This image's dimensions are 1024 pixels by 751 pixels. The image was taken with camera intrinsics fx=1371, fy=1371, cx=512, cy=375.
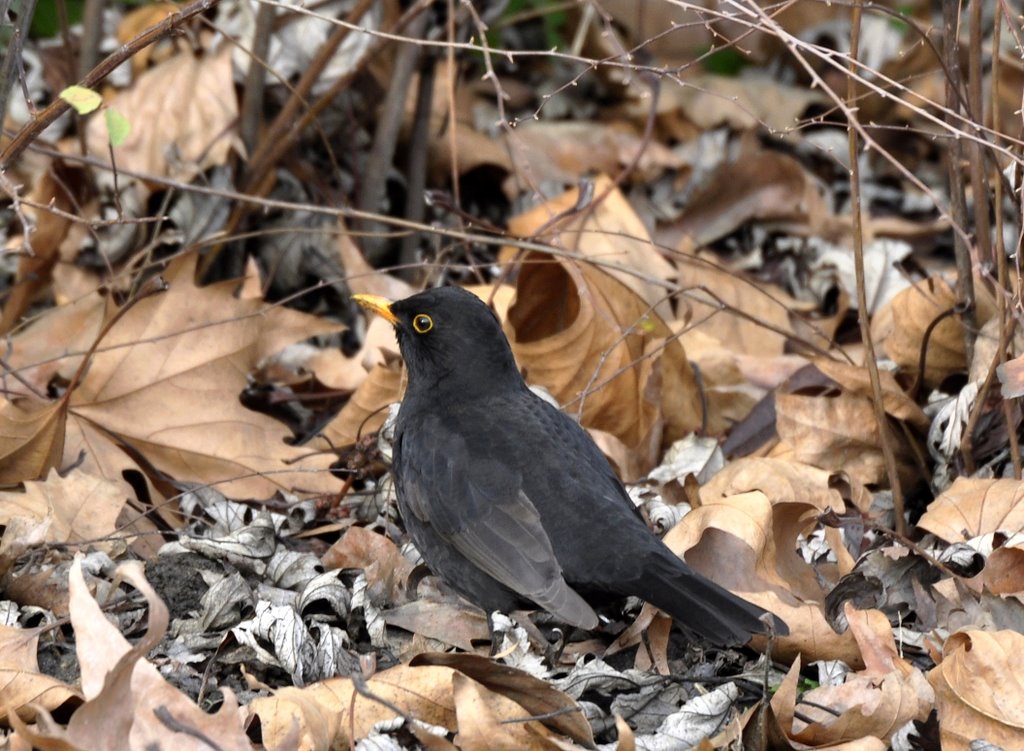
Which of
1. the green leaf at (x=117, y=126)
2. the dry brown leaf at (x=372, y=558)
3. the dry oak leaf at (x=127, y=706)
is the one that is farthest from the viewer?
the dry brown leaf at (x=372, y=558)

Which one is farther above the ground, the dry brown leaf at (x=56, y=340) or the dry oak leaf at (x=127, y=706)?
the dry oak leaf at (x=127, y=706)

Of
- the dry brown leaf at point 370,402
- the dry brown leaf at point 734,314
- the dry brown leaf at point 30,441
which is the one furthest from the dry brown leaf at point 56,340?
the dry brown leaf at point 734,314

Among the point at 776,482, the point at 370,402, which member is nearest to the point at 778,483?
the point at 776,482

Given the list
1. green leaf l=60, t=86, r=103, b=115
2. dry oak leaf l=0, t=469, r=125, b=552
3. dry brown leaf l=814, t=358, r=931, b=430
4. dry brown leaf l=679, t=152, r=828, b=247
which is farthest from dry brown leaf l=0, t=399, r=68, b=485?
dry brown leaf l=679, t=152, r=828, b=247

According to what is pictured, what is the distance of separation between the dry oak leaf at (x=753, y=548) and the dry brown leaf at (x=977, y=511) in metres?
0.45

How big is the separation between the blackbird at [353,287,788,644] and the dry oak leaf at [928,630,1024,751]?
44cm

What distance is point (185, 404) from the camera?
5109mm

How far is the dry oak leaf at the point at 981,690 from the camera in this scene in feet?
11.1

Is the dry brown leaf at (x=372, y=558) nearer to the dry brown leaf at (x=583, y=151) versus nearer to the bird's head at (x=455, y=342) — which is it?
the bird's head at (x=455, y=342)

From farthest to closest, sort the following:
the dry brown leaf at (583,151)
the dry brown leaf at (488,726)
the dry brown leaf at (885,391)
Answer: the dry brown leaf at (583,151) < the dry brown leaf at (885,391) < the dry brown leaf at (488,726)

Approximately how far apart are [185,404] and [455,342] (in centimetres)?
112

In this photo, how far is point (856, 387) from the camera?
4977 millimetres

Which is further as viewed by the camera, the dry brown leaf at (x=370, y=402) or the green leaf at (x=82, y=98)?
the dry brown leaf at (x=370, y=402)

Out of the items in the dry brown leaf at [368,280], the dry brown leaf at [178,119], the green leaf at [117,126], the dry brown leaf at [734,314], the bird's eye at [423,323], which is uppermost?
the green leaf at [117,126]
